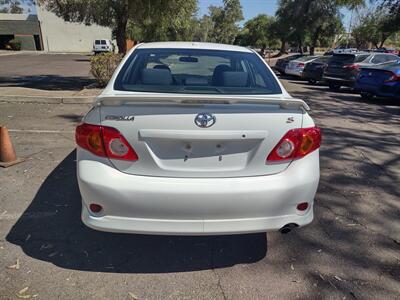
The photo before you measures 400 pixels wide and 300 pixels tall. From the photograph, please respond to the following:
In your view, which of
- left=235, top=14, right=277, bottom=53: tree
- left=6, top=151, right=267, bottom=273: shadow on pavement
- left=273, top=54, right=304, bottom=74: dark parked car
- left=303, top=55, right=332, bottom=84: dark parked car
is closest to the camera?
left=6, top=151, right=267, bottom=273: shadow on pavement

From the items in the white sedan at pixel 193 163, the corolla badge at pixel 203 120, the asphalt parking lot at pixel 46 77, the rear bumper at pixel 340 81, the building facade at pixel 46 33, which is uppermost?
the corolla badge at pixel 203 120

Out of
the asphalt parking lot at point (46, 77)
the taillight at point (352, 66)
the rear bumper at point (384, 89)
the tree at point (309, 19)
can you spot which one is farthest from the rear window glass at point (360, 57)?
the tree at point (309, 19)

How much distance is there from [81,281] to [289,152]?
1859mm

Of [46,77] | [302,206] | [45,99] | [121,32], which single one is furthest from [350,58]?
[302,206]

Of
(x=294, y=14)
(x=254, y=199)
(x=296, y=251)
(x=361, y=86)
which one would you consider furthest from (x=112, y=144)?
(x=294, y=14)

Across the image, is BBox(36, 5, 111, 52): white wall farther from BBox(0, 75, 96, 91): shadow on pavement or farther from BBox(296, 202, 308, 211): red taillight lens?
BBox(296, 202, 308, 211): red taillight lens

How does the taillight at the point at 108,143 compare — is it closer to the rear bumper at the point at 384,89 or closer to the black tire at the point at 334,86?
the rear bumper at the point at 384,89

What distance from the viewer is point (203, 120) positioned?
254cm

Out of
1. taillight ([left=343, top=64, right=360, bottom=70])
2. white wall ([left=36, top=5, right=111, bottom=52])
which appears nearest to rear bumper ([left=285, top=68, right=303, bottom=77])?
taillight ([left=343, top=64, right=360, bottom=70])

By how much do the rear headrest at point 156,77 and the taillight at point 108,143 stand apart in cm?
92

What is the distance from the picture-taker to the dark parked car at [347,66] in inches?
582

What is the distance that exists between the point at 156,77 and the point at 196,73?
41.6 inches

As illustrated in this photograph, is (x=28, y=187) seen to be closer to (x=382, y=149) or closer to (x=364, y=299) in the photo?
(x=364, y=299)

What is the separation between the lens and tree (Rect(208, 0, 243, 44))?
8788 cm
